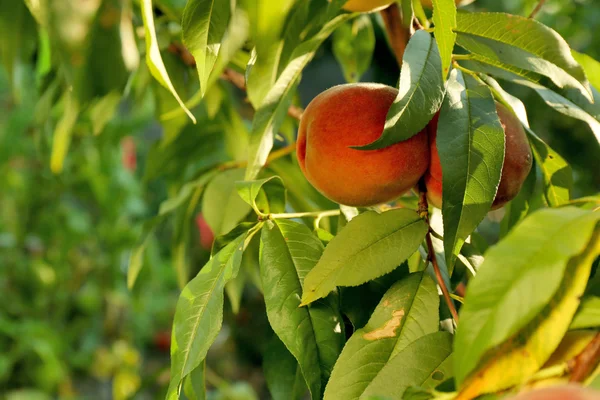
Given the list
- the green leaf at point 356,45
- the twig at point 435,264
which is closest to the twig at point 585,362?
the twig at point 435,264

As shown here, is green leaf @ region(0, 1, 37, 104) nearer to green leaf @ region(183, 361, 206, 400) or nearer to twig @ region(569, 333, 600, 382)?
green leaf @ region(183, 361, 206, 400)

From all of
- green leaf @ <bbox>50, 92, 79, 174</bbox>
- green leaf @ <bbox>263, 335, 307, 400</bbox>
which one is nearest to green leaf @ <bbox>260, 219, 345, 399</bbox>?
green leaf @ <bbox>263, 335, 307, 400</bbox>

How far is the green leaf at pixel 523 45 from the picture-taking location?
0.37m

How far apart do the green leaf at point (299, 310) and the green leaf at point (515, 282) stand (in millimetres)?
140

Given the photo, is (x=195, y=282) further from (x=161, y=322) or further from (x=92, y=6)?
(x=161, y=322)

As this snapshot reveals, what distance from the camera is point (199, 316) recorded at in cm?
34

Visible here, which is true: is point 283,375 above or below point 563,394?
below

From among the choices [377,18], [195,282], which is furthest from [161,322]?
[195,282]

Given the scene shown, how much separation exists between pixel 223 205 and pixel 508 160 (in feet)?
0.87

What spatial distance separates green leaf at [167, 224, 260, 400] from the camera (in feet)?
1.08

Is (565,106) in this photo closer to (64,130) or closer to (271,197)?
(271,197)

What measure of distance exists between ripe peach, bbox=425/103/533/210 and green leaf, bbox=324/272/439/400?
69mm

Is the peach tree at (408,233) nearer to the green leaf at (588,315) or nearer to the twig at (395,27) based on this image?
the green leaf at (588,315)

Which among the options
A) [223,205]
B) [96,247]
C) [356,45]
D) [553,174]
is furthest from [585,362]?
[96,247]
